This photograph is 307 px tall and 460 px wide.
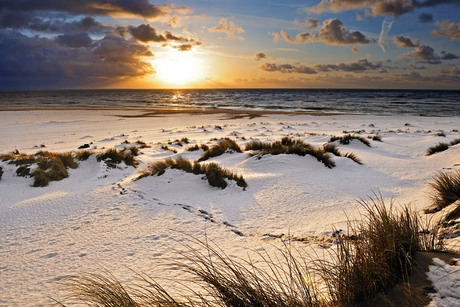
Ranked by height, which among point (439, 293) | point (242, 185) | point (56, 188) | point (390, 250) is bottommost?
point (56, 188)

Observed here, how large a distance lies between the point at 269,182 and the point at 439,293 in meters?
4.63

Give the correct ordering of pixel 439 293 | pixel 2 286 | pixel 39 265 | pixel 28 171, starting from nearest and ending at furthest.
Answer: pixel 439 293 → pixel 2 286 → pixel 39 265 → pixel 28 171

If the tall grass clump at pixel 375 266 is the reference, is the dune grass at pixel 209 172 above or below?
below

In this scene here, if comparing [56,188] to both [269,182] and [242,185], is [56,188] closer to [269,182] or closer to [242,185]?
[242,185]

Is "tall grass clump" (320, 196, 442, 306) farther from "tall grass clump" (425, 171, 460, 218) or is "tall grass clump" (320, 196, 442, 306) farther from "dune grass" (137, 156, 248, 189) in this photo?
"dune grass" (137, 156, 248, 189)

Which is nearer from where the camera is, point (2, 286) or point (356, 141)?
point (2, 286)

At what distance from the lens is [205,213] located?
196 inches

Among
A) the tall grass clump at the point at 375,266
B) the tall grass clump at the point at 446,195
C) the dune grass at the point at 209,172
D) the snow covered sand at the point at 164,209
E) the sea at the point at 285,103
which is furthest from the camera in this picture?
the sea at the point at 285,103

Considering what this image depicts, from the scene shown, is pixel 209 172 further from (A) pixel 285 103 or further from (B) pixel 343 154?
(A) pixel 285 103

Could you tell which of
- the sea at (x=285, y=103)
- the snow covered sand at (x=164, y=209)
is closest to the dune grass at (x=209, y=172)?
the snow covered sand at (x=164, y=209)

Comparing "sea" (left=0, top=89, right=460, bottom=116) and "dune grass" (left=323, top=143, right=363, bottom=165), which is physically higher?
"sea" (left=0, top=89, right=460, bottom=116)

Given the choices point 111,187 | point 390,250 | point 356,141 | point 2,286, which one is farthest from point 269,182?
point 356,141

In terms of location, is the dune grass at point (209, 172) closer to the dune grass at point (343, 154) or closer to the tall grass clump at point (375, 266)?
the dune grass at point (343, 154)

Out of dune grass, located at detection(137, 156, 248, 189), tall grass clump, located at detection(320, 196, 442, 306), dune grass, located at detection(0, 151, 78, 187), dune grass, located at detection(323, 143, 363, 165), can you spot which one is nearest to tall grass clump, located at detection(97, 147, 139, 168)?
dune grass, located at detection(0, 151, 78, 187)
